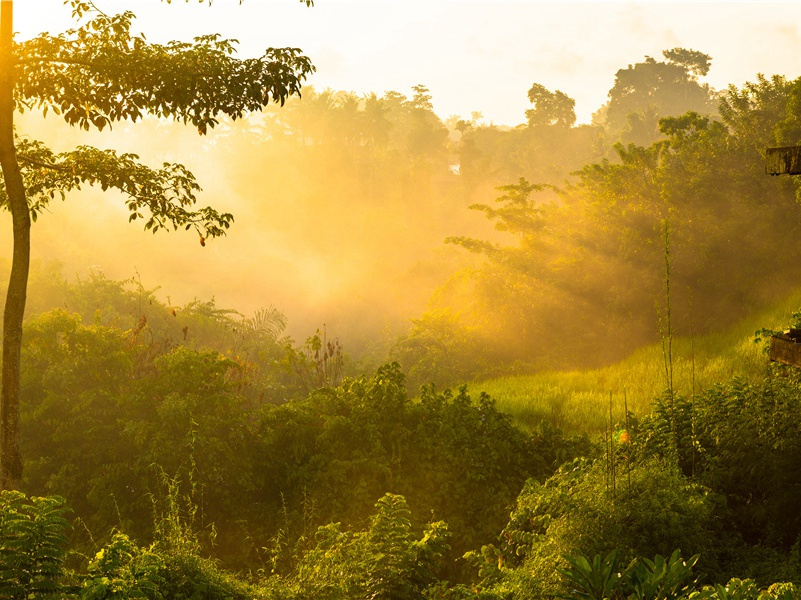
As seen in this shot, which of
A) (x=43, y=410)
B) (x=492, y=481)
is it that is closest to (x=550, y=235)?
(x=492, y=481)

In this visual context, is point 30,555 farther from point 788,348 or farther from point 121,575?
point 788,348

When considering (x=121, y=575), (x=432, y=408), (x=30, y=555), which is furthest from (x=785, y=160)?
(x=432, y=408)

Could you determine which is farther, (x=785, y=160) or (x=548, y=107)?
(x=548, y=107)

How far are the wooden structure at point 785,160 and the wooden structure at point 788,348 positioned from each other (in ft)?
3.41

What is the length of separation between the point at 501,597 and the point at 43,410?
6826 mm

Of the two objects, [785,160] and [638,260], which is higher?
[638,260]

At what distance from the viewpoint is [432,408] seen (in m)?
10.2

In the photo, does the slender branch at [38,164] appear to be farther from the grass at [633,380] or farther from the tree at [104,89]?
the grass at [633,380]

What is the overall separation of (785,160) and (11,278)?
642cm

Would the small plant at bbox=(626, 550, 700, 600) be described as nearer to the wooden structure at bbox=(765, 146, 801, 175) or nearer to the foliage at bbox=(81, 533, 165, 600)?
the wooden structure at bbox=(765, 146, 801, 175)

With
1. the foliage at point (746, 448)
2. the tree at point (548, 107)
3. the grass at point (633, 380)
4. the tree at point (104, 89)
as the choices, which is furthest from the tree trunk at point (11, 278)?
the tree at point (548, 107)

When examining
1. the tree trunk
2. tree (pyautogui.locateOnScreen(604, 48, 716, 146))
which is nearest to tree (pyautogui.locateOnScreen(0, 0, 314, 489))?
the tree trunk

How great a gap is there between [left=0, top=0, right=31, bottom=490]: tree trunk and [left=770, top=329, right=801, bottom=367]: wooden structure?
6.25 m

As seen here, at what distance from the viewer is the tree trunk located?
24.1 ft
